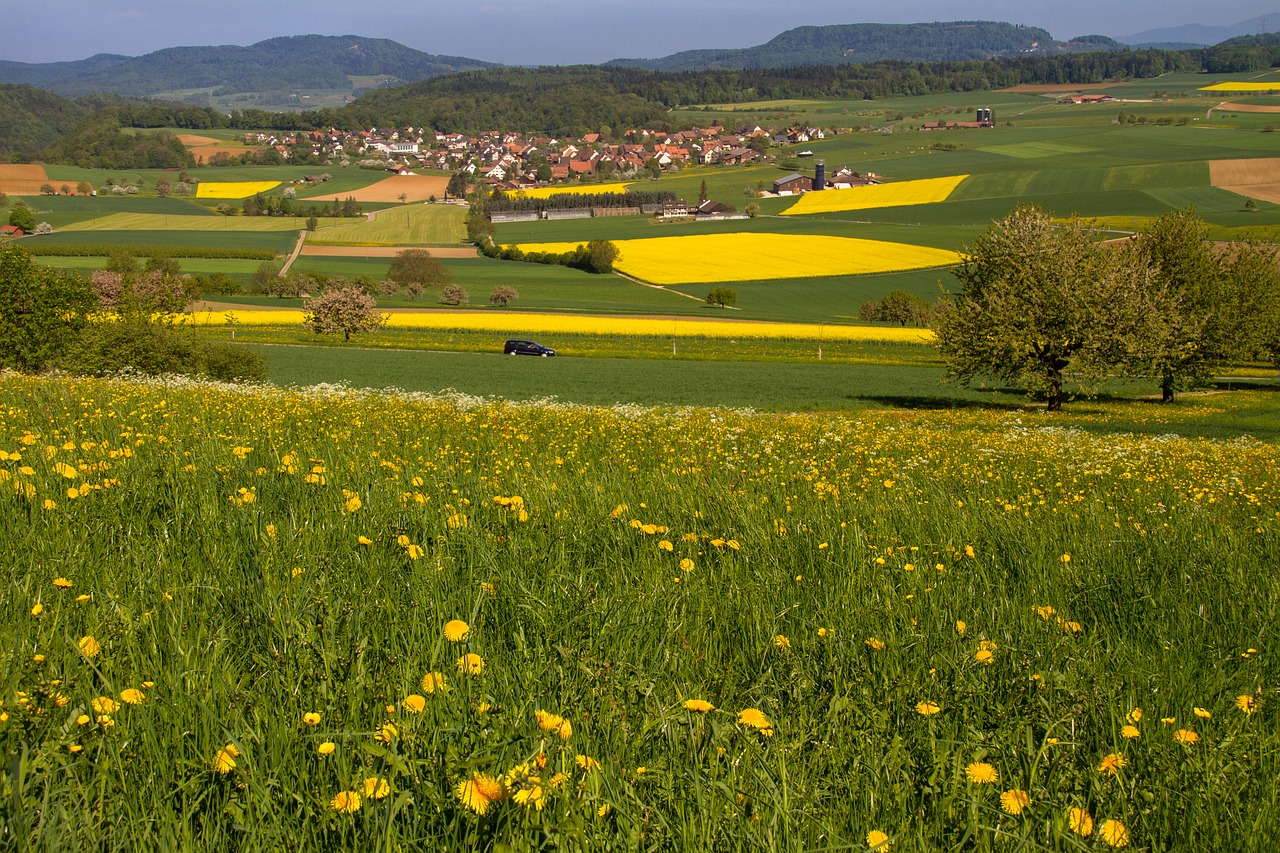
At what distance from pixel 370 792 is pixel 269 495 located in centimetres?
337

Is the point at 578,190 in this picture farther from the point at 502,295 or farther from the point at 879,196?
the point at 502,295

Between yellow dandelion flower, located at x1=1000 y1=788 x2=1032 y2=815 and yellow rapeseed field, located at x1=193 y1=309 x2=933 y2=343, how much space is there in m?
57.9

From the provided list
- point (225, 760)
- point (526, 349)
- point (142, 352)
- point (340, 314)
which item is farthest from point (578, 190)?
point (225, 760)

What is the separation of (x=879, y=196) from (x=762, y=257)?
147 feet

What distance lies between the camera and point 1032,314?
105 ft

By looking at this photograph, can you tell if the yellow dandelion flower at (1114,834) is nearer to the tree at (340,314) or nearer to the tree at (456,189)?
the tree at (340,314)

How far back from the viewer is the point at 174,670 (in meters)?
2.79

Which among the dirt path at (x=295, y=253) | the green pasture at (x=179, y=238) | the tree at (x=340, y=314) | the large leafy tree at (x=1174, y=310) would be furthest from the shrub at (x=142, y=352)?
the green pasture at (x=179, y=238)

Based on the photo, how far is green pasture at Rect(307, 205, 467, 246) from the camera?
108062mm

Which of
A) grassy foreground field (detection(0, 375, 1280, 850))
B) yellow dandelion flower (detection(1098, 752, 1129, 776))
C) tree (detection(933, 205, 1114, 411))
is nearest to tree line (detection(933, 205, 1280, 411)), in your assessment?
tree (detection(933, 205, 1114, 411))

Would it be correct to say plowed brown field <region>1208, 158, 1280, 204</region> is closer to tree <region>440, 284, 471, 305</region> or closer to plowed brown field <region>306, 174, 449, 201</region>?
tree <region>440, 284, 471, 305</region>

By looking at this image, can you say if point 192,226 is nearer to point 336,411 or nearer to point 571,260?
point 571,260

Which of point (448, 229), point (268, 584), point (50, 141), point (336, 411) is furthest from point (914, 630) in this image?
point (50, 141)

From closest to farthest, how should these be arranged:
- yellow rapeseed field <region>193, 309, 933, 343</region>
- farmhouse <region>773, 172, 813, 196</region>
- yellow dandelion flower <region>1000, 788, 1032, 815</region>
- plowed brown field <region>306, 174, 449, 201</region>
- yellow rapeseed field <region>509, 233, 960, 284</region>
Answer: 1. yellow dandelion flower <region>1000, 788, 1032, 815</region>
2. yellow rapeseed field <region>193, 309, 933, 343</region>
3. yellow rapeseed field <region>509, 233, 960, 284</region>
4. farmhouse <region>773, 172, 813, 196</region>
5. plowed brown field <region>306, 174, 449, 201</region>
